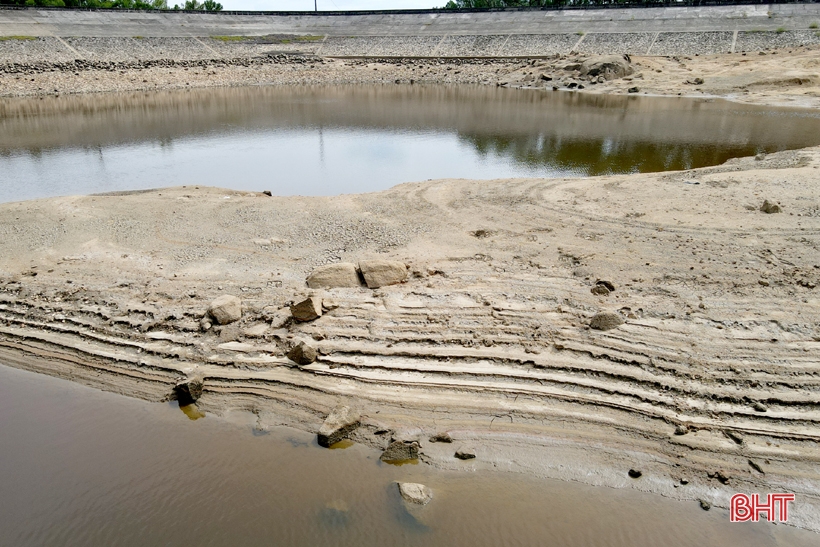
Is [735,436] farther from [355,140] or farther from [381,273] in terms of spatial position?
[355,140]

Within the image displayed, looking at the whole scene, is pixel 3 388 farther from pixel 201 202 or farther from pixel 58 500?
pixel 201 202

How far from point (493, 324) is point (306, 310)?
257 centimetres

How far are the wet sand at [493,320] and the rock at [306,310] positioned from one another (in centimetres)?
15

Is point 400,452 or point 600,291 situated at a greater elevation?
point 600,291

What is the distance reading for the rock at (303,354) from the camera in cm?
689

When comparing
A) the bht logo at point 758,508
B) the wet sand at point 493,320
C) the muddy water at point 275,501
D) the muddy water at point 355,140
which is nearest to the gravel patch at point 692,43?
the muddy water at point 355,140

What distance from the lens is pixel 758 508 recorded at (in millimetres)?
5051

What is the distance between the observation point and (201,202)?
1294cm

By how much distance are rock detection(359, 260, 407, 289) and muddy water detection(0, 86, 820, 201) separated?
262 inches

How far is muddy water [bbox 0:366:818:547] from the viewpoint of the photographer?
4.84 metres

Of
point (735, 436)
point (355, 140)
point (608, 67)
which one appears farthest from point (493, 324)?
point (608, 67)

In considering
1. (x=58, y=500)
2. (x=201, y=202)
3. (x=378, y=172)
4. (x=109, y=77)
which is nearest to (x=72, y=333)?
(x=58, y=500)

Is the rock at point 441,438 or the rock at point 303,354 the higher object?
the rock at point 303,354

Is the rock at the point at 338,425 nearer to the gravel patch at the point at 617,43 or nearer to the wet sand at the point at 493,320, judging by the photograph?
the wet sand at the point at 493,320
